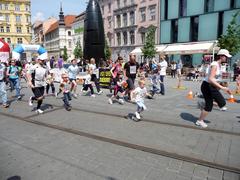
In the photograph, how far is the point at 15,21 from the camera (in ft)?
262

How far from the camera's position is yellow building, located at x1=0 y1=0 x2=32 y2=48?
77938 mm

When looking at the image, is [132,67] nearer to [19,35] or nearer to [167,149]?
[167,149]

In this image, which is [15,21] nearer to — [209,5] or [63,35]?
[63,35]

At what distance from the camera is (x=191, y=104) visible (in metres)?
8.50

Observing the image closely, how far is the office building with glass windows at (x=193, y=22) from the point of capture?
96.0ft

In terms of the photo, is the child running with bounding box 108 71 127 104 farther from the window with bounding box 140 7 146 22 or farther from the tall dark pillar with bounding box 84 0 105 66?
the window with bounding box 140 7 146 22

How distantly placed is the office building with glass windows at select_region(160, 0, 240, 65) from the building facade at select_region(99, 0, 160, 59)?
2.21 meters

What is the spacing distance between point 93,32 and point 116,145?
13809 mm

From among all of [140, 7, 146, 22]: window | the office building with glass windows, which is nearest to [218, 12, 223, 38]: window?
the office building with glass windows

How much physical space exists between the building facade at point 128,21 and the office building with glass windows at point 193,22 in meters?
2.21

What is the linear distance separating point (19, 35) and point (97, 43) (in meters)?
73.8

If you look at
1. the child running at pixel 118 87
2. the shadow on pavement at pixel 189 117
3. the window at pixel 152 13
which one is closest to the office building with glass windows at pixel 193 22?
the window at pixel 152 13

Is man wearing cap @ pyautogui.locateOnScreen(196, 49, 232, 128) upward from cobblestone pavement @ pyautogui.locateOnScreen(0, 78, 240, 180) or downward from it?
upward

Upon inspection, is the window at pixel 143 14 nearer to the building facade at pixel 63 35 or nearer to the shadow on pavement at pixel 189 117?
the shadow on pavement at pixel 189 117
